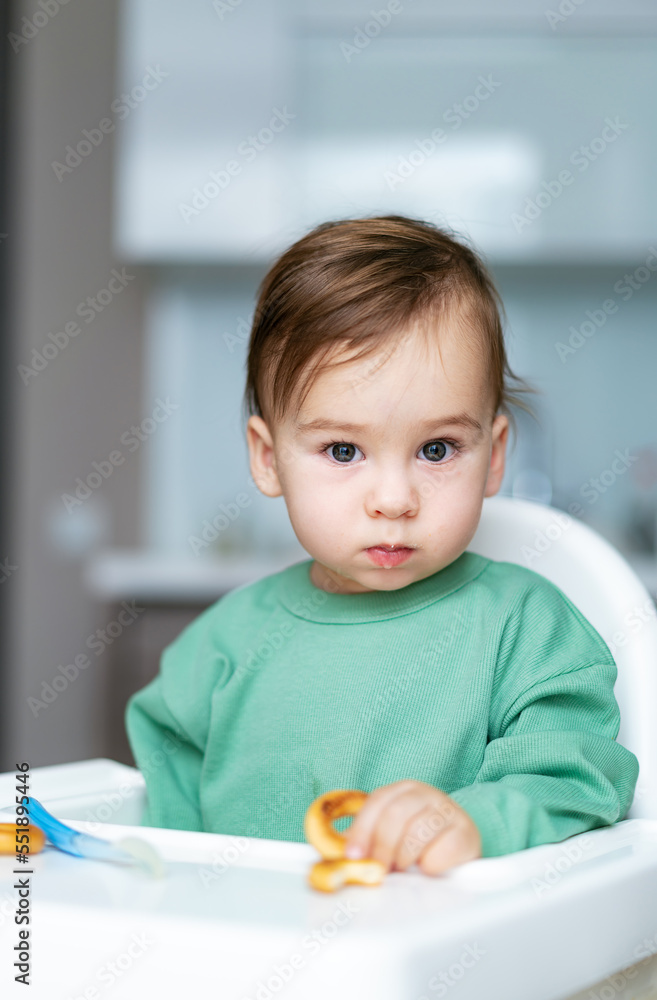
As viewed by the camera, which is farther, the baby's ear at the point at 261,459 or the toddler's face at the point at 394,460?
the baby's ear at the point at 261,459

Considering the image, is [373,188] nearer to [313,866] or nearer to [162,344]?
[162,344]

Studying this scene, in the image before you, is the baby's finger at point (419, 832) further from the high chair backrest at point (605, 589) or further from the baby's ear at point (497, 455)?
the baby's ear at point (497, 455)

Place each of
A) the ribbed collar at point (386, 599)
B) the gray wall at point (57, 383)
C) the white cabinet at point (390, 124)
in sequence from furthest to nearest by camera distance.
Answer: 1. the gray wall at point (57, 383)
2. the white cabinet at point (390, 124)
3. the ribbed collar at point (386, 599)

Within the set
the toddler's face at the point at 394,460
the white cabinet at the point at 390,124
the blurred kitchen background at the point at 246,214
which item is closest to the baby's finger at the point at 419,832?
the toddler's face at the point at 394,460

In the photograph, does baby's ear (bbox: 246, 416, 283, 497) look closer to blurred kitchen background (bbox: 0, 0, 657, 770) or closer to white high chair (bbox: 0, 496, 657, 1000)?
white high chair (bbox: 0, 496, 657, 1000)

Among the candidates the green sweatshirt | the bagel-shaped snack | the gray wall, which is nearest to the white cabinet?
the gray wall

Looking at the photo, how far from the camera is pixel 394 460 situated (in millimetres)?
767

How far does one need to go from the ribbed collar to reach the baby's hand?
12.6 inches

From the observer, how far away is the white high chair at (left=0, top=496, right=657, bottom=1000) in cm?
41

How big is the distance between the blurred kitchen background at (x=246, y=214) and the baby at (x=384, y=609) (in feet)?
4.22

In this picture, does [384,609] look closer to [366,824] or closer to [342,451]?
[342,451]

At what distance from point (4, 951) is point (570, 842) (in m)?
0.32

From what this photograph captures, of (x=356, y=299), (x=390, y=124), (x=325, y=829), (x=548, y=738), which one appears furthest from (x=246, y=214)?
(x=325, y=829)

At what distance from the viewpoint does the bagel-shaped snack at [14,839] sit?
0.57 metres
